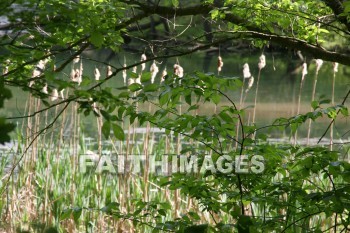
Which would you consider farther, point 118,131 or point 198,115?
point 198,115

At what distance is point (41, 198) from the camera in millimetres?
4430

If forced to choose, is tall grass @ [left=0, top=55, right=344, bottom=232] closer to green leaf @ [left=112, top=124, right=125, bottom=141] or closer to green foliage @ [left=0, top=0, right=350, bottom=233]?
green foliage @ [left=0, top=0, right=350, bottom=233]

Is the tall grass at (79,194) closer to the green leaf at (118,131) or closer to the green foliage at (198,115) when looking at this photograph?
the green foliage at (198,115)

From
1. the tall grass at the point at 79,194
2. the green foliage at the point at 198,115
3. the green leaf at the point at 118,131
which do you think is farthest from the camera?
the tall grass at the point at 79,194

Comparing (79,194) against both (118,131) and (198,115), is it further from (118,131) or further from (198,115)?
(118,131)

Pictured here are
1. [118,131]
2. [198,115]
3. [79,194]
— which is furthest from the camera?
[79,194]

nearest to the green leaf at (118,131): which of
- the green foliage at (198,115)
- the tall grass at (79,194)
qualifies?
the green foliage at (198,115)

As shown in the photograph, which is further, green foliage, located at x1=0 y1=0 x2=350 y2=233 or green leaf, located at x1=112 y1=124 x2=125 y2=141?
green foliage, located at x1=0 y1=0 x2=350 y2=233

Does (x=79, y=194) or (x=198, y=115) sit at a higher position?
(x=198, y=115)

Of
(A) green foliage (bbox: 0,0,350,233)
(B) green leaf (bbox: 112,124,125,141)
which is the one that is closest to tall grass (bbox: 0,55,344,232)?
(A) green foliage (bbox: 0,0,350,233)

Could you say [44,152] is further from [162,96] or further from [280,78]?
[280,78]

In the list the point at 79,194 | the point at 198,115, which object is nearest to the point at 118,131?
the point at 198,115

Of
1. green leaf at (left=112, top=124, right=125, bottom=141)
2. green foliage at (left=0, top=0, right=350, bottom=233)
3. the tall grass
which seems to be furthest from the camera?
the tall grass

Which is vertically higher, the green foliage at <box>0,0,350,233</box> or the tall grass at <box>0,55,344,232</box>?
the green foliage at <box>0,0,350,233</box>
